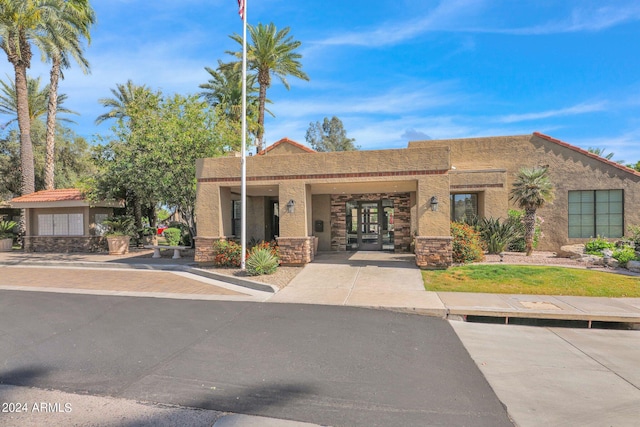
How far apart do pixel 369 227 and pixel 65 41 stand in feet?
70.5

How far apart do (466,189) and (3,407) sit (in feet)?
56.7

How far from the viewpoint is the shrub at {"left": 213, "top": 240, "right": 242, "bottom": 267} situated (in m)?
12.5

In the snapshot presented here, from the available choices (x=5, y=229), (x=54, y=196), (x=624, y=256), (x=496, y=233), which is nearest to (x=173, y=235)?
(x=54, y=196)

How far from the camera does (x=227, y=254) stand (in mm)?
12500

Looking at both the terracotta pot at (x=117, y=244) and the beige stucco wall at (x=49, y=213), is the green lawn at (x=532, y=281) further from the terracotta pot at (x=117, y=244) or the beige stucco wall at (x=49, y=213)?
the beige stucco wall at (x=49, y=213)

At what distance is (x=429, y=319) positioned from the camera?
719 cm

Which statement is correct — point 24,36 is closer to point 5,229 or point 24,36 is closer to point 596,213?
point 5,229

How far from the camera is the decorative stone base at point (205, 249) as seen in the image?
13023 mm

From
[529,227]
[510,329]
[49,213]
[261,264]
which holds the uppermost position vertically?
[49,213]

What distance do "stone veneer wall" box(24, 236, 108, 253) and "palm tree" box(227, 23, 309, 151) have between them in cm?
1105

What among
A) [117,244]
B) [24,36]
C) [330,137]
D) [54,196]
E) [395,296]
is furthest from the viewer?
[330,137]

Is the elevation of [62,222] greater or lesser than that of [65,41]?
lesser

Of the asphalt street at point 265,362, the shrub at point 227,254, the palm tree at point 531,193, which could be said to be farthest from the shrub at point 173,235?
the palm tree at point 531,193

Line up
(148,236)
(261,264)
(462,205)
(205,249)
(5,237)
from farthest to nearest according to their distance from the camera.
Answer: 1. (148,236)
2. (5,237)
3. (462,205)
4. (205,249)
5. (261,264)
